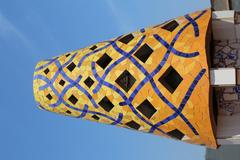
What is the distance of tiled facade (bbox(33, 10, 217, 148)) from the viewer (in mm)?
8867

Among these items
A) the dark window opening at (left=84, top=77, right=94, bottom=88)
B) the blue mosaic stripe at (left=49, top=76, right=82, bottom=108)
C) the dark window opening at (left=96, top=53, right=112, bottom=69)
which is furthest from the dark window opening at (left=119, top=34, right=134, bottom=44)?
the blue mosaic stripe at (left=49, top=76, right=82, bottom=108)

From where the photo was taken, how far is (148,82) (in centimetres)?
925

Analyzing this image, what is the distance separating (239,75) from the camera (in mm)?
8867

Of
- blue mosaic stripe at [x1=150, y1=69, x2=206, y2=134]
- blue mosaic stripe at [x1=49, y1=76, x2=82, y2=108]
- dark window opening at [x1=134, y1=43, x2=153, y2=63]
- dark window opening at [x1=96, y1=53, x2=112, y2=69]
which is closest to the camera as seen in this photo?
blue mosaic stripe at [x1=150, y1=69, x2=206, y2=134]

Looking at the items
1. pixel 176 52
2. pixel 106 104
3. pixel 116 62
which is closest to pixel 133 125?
pixel 106 104

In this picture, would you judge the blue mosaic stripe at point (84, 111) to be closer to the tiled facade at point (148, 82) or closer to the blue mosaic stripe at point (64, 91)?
the tiled facade at point (148, 82)

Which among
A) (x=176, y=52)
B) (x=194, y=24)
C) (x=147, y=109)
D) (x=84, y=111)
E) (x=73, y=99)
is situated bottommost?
(x=84, y=111)

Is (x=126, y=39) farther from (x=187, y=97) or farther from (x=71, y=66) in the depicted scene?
(x=187, y=97)

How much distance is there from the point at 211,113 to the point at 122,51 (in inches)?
89.9

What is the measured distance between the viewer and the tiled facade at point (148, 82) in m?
8.87

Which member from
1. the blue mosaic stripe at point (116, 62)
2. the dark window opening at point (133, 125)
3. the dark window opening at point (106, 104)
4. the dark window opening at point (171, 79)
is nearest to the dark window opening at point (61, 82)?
the blue mosaic stripe at point (116, 62)

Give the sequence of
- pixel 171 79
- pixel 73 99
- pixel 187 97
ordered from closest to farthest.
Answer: pixel 187 97 → pixel 171 79 → pixel 73 99

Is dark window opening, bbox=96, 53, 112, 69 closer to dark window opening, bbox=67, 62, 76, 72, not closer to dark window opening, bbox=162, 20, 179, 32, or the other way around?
dark window opening, bbox=67, 62, 76, 72

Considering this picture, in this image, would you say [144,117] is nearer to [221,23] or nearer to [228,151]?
[221,23]
